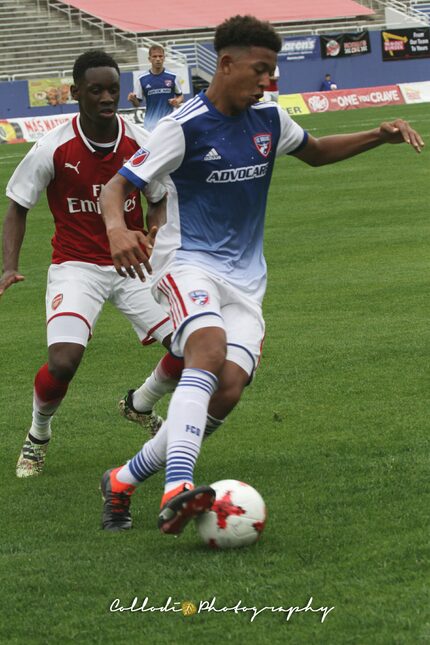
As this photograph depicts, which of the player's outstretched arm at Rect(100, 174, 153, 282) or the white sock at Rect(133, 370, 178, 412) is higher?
the player's outstretched arm at Rect(100, 174, 153, 282)

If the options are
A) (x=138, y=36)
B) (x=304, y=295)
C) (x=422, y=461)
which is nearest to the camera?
(x=422, y=461)

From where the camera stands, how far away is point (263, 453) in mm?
6641

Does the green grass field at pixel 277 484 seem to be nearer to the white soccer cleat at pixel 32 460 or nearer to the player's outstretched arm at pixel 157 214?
the white soccer cleat at pixel 32 460

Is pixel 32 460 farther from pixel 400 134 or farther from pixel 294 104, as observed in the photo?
pixel 294 104

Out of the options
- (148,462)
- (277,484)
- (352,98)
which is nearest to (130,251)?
(148,462)

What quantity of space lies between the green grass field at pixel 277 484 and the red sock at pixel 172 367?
489 millimetres

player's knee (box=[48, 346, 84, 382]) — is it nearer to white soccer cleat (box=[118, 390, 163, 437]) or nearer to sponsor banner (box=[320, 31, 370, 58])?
white soccer cleat (box=[118, 390, 163, 437])

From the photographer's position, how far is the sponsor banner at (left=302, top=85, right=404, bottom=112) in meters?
43.3

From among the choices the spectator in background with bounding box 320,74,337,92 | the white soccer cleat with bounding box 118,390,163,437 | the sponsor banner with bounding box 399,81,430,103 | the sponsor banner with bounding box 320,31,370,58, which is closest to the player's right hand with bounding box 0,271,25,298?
the white soccer cleat with bounding box 118,390,163,437

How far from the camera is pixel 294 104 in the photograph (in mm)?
Result: 42375

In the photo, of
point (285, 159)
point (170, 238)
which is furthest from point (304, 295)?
point (285, 159)

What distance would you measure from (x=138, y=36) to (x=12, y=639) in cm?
4601

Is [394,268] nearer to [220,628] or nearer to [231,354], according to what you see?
[231,354]

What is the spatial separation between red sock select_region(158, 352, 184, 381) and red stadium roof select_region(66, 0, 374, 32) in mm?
42506
